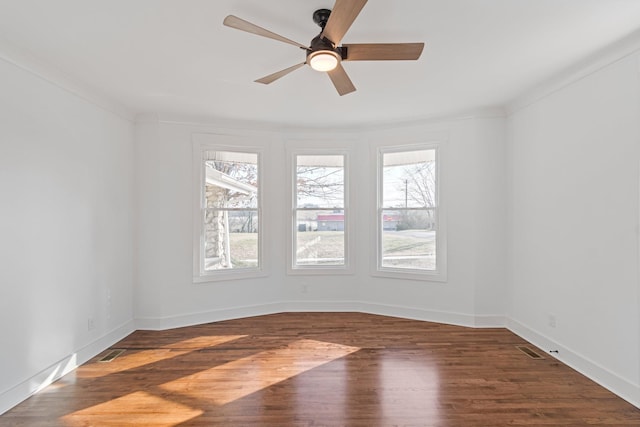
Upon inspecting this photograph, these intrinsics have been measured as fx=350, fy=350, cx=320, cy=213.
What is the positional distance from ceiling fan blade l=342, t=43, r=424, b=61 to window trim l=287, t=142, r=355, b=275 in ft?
8.92

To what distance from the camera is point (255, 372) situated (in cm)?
307

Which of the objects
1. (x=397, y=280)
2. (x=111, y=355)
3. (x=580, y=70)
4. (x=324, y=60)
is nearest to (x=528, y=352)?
(x=397, y=280)

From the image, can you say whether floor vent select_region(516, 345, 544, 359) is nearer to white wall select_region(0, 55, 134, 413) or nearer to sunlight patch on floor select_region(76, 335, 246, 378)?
sunlight patch on floor select_region(76, 335, 246, 378)

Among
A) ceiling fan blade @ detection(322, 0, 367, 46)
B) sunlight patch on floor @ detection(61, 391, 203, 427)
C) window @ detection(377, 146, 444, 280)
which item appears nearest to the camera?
ceiling fan blade @ detection(322, 0, 367, 46)

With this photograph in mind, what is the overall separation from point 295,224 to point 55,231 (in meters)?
2.77

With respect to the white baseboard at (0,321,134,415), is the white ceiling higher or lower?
higher

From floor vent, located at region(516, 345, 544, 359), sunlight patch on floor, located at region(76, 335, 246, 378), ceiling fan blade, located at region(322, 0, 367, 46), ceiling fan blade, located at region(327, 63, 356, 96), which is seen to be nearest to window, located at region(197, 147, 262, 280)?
sunlight patch on floor, located at region(76, 335, 246, 378)

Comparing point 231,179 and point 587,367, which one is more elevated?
point 231,179

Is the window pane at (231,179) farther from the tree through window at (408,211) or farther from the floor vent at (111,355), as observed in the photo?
the floor vent at (111,355)

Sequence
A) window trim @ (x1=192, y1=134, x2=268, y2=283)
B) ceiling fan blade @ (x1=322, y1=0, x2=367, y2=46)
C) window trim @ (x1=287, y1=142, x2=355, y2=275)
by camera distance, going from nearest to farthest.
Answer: ceiling fan blade @ (x1=322, y1=0, x2=367, y2=46)
window trim @ (x1=192, y1=134, x2=268, y2=283)
window trim @ (x1=287, y1=142, x2=355, y2=275)

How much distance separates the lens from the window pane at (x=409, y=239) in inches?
181

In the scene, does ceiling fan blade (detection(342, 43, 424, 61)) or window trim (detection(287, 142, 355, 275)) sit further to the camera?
window trim (detection(287, 142, 355, 275))

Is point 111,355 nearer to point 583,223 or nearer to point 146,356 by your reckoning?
point 146,356

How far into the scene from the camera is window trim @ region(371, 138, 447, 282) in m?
4.48
